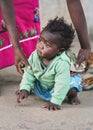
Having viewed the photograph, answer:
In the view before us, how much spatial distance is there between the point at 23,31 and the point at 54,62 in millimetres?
816

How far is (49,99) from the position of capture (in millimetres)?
3814

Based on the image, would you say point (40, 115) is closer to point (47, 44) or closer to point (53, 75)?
point (53, 75)

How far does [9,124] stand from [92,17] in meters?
3.40

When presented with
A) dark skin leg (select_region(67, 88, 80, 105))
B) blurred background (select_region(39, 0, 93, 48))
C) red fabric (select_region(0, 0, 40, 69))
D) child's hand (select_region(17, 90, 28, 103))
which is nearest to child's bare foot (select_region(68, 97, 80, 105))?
dark skin leg (select_region(67, 88, 80, 105))

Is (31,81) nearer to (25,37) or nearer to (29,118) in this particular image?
(29,118)

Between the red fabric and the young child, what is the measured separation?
54cm

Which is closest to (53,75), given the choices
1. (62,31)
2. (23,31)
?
(62,31)

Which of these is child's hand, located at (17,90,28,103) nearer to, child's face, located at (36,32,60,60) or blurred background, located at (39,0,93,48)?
child's face, located at (36,32,60,60)

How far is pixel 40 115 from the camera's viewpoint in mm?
3578

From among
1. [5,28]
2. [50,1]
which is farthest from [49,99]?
[50,1]

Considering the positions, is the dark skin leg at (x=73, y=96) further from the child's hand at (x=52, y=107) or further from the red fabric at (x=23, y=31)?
the red fabric at (x=23, y=31)

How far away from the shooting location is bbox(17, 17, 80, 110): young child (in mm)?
3627

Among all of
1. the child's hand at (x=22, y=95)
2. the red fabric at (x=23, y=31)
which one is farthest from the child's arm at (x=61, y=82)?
the red fabric at (x=23, y=31)

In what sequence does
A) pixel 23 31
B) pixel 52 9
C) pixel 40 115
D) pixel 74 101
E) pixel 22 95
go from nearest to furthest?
1. pixel 40 115
2. pixel 22 95
3. pixel 74 101
4. pixel 23 31
5. pixel 52 9
